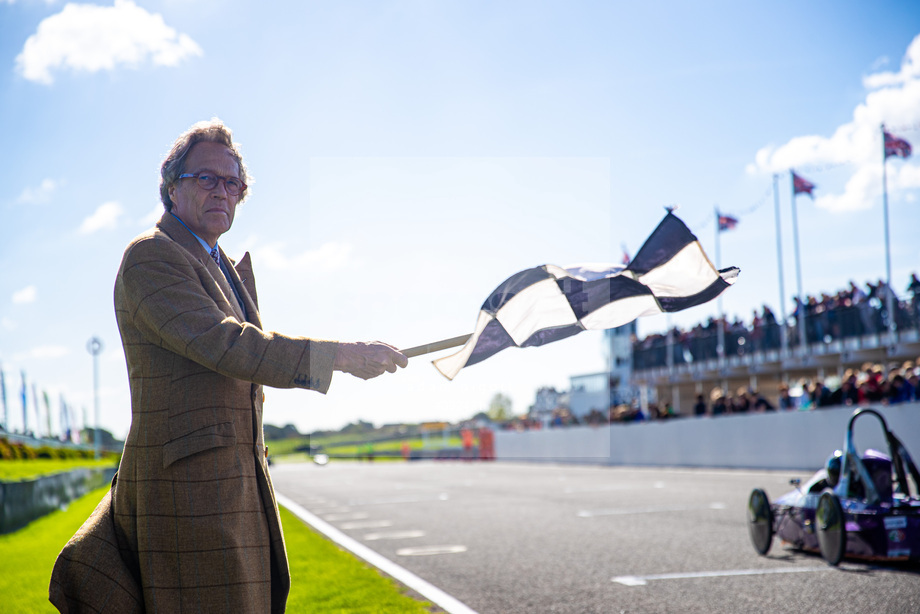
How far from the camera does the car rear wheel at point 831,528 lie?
7520 mm

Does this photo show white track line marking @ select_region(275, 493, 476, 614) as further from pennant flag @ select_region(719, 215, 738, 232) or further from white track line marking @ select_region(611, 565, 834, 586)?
pennant flag @ select_region(719, 215, 738, 232)

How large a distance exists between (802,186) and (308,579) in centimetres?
2952

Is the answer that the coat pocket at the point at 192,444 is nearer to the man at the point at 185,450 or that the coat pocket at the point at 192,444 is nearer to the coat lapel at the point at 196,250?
the man at the point at 185,450

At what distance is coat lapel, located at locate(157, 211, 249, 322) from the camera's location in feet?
9.60

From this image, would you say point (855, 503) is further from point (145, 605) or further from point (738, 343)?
point (738, 343)

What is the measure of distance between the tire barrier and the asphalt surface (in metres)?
4.70

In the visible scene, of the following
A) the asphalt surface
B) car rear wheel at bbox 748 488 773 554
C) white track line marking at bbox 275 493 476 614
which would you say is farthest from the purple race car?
white track line marking at bbox 275 493 476 614

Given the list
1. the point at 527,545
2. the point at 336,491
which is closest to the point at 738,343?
the point at 336,491

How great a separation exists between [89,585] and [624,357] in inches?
2031

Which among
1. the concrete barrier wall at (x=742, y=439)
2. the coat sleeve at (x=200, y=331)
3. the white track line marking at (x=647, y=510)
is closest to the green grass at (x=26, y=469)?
the white track line marking at (x=647, y=510)

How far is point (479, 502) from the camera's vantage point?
1661 cm

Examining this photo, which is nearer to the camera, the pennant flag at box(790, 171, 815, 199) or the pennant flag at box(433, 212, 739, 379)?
the pennant flag at box(433, 212, 739, 379)

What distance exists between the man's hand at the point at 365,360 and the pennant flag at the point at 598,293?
648 mm

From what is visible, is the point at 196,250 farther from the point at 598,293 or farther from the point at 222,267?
the point at 598,293
